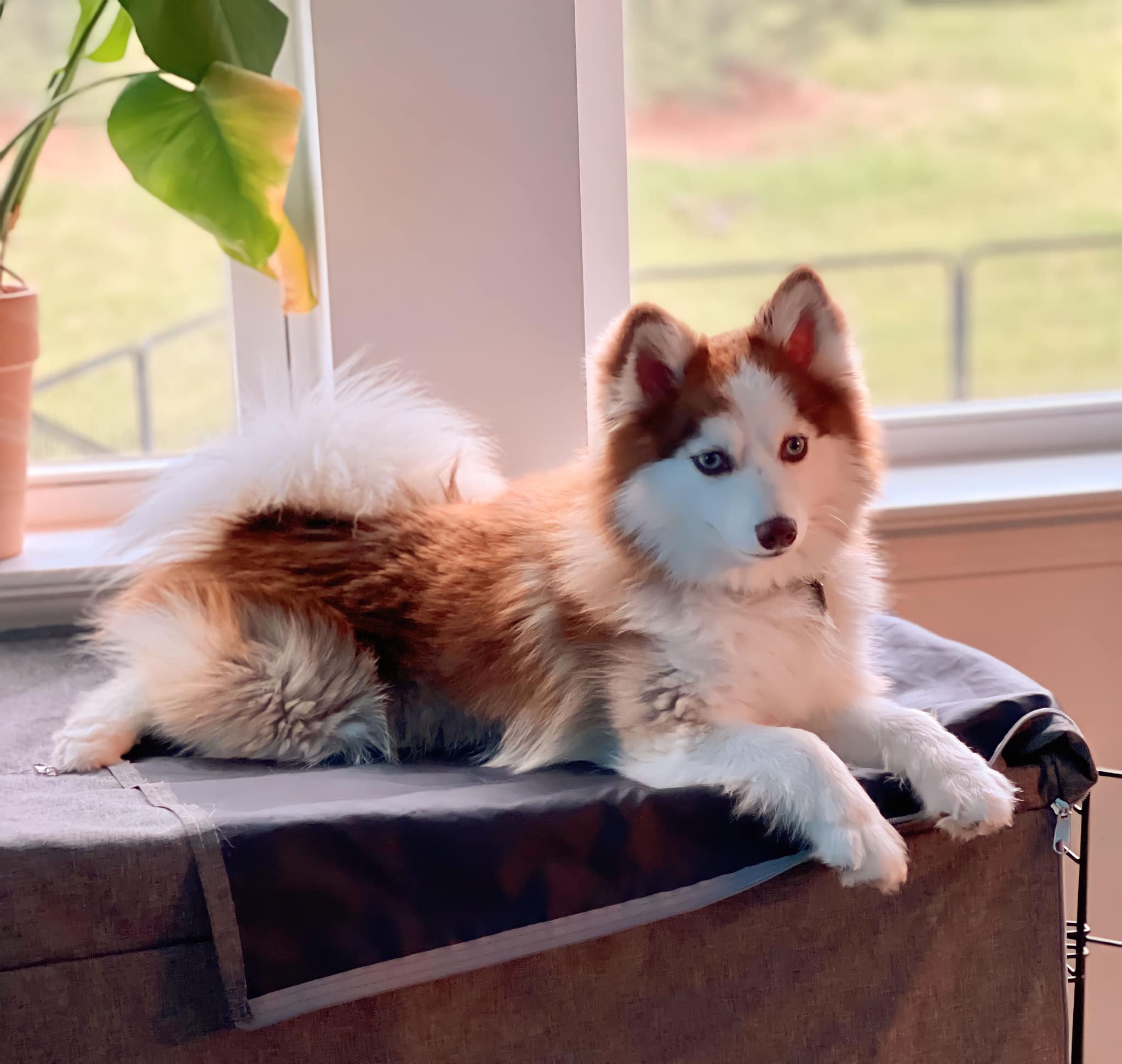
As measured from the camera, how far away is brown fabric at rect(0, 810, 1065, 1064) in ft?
3.05

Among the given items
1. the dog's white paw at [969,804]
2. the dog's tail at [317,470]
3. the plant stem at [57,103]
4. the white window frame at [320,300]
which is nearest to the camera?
the dog's white paw at [969,804]

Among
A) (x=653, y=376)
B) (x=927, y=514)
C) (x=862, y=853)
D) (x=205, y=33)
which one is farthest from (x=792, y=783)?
(x=205, y=33)

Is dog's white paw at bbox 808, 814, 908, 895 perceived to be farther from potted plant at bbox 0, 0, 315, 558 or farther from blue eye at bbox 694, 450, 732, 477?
potted plant at bbox 0, 0, 315, 558

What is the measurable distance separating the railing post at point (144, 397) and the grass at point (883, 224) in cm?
2

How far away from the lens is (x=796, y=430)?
1148 mm

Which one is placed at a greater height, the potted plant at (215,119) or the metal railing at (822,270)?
the potted plant at (215,119)

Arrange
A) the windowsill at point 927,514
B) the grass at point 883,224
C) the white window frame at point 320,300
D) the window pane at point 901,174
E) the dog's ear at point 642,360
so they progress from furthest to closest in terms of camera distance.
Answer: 1. the window pane at point 901,174
2. the grass at point 883,224
3. the white window frame at point 320,300
4. the windowsill at point 927,514
5. the dog's ear at point 642,360

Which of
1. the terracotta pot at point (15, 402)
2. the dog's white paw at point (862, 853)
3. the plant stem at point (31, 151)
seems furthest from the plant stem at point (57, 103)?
the dog's white paw at point (862, 853)

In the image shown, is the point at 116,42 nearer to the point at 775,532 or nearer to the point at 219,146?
the point at 219,146

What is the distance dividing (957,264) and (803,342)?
1.16m

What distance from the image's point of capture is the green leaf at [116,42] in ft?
5.54

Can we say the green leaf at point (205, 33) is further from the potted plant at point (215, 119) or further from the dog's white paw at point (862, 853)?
the dog's white paw at point (862, 853)

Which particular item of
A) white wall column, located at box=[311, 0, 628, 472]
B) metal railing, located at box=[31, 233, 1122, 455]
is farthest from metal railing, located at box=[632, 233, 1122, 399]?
white wall column, located at box=[311, 0, 628, 472]

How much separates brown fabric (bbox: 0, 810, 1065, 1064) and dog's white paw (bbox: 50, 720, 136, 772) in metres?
0.34
